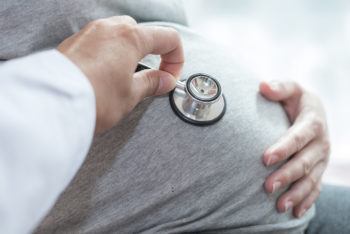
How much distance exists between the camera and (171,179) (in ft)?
2.11

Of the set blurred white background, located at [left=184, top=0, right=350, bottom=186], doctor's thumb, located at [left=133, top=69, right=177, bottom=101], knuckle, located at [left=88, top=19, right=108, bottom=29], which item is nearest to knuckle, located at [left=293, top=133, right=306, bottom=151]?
doctor's thumb, located at [left=133, top=69, right=177, bottom=101]

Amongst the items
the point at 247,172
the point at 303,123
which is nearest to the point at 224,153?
the point at 247,172

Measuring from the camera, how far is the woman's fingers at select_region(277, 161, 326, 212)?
0.71 meters

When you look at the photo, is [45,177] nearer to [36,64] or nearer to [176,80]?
[36,64]

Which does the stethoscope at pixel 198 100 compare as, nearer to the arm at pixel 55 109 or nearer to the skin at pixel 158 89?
the skin at pixel 158 89

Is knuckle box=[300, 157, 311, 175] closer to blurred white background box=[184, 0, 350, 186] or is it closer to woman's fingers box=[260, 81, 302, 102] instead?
woman's fingers box=[260, 81, 302, 102]

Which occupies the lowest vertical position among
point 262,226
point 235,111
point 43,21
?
point 262,226

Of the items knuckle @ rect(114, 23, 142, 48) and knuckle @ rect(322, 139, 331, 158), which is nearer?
knuckle @ rect(114, 23, 142, 48)

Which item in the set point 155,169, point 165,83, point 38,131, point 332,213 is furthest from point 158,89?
point 332,213

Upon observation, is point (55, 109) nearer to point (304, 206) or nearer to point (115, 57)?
point (115, 57)

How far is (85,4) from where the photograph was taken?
0.65 m

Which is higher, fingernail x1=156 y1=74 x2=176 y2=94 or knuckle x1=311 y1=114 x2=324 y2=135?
fingernail x1=156 y1=74 x2=176 y2=94

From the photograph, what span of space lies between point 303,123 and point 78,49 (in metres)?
0.44

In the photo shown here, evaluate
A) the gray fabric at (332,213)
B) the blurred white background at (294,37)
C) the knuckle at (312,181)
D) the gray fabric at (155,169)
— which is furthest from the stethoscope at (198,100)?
the blurred white background at (294,37)
